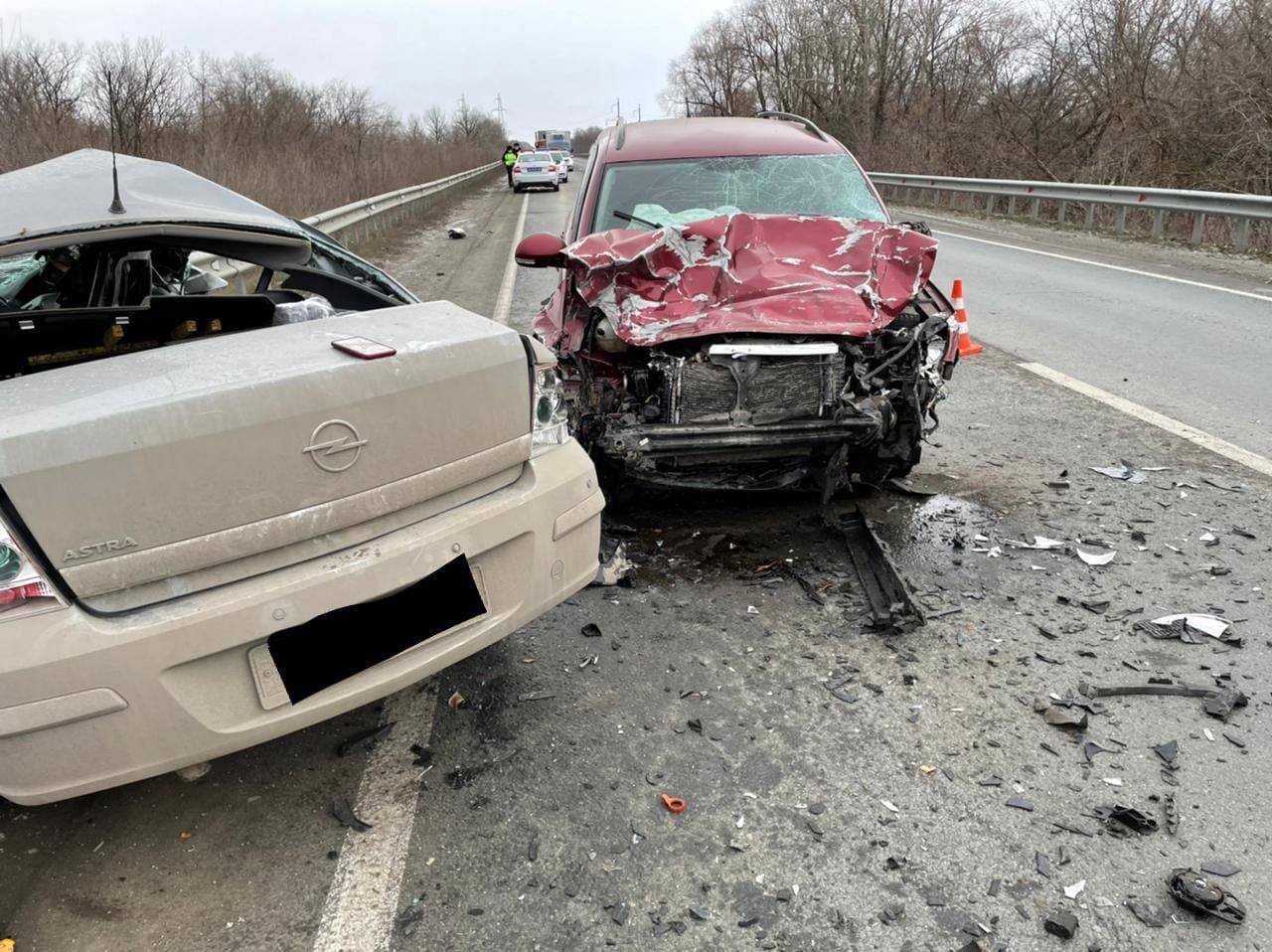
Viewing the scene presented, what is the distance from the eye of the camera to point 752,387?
3.65 meters

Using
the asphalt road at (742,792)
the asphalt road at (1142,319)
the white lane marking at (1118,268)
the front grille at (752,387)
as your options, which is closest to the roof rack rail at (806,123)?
the front grille at (752,387)

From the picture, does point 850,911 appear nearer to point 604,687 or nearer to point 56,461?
point 604,687

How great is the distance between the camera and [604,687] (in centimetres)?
302

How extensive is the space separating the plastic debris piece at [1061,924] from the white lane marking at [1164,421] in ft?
11.7

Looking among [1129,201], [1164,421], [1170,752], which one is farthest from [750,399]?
[1129,201]

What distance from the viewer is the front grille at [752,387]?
3.61 metres

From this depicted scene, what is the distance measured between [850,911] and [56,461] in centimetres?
203

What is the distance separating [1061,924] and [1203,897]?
1.14 feet

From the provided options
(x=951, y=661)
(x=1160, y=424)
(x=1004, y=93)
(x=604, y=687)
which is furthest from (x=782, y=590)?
(x=1004, y=93)

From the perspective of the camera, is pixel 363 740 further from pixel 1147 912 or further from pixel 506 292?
pixel 506 292

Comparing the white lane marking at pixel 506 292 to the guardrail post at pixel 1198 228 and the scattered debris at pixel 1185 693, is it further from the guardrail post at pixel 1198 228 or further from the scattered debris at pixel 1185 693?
the guardrail post at pixel 1198 228

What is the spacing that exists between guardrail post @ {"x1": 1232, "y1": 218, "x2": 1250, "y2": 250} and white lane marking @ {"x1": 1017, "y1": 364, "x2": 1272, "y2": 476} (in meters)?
8.56

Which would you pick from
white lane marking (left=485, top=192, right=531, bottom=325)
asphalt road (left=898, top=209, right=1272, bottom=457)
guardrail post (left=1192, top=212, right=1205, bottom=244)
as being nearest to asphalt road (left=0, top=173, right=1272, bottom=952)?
asphalt road (left=898, top=209, right=1272, bottom=457)

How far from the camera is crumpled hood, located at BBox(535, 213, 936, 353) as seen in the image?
12.0 feet
